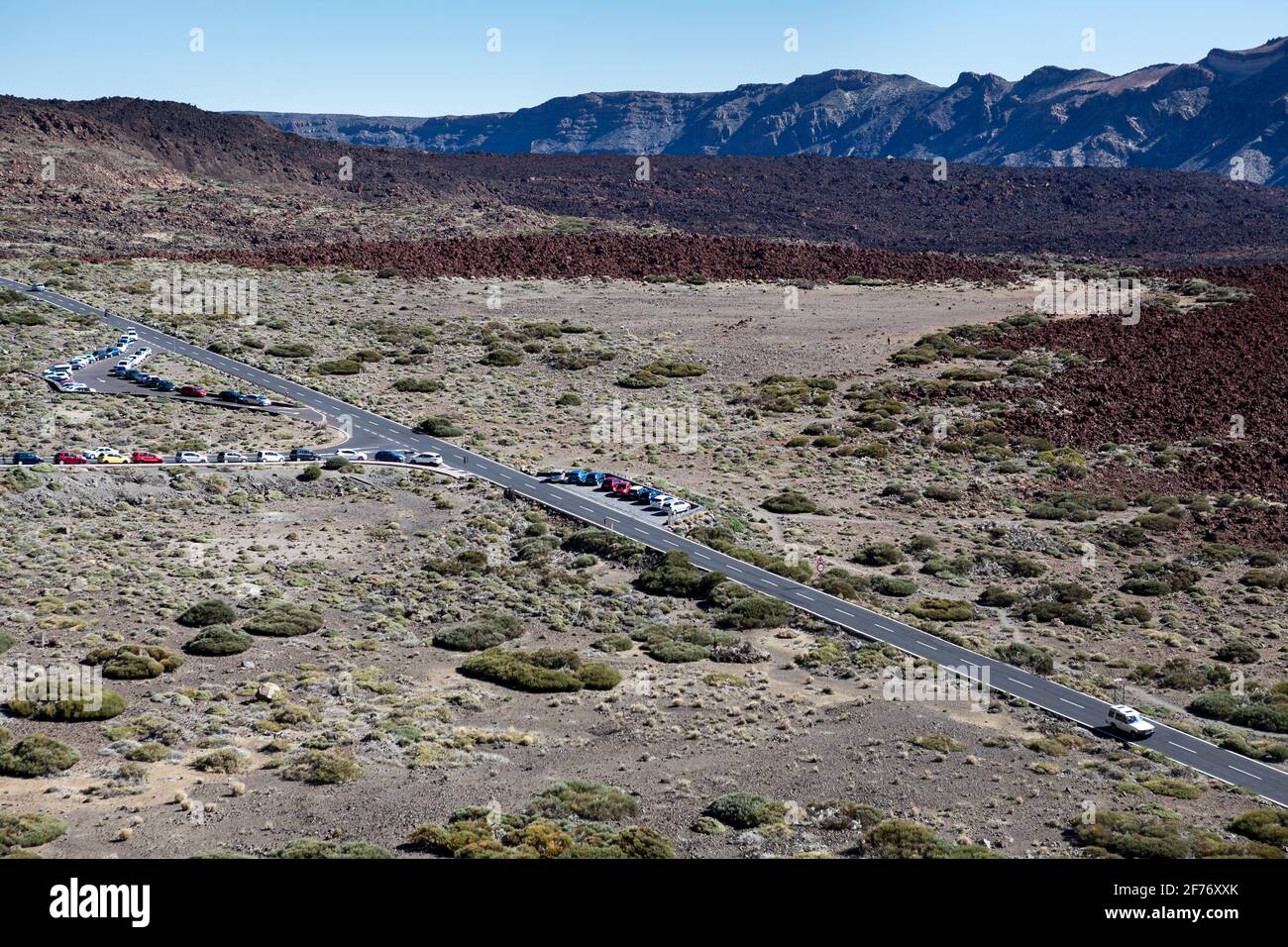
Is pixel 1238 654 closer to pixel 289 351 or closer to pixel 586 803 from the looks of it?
pixel 586 803

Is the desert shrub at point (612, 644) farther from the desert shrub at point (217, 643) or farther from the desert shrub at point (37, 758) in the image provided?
the desert shrub at point (37, 758)

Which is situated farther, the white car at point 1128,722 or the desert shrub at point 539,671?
the desert shrub at point 539,671

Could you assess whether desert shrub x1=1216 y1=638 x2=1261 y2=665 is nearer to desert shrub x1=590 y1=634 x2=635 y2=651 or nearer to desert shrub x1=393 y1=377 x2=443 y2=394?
desert shrub x1=590 y1=634 x2=635 y2=651

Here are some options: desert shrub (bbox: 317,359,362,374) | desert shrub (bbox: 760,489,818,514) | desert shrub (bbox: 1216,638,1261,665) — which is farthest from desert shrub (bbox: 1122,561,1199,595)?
desert shrub (bbox: 317,359,362,374)

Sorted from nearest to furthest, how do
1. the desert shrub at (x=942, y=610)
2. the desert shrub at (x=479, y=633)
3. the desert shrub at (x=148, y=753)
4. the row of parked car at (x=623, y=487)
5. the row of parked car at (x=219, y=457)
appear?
1. the desert shrub at (x=148, y=753)
2. the desert shrub at (x=479, y=633)
3. the desert shrub at (x=942, y=610)
4. the row of parked car at (x=219, y=457)
5. the row of parked car at (x=623, y=487)

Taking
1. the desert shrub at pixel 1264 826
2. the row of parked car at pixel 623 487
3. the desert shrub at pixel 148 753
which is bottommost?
the desert shrub at pixel 1264 826

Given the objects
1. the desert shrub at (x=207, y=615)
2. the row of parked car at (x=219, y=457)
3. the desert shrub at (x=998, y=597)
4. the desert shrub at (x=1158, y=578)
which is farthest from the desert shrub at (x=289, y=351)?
the desert shrub at (x=1158, y=578)

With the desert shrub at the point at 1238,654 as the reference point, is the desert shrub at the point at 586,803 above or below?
above
